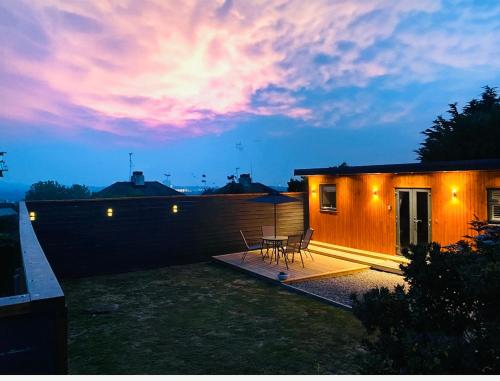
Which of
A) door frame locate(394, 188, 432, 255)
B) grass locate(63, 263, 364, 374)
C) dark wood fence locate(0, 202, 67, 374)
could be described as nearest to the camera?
dark wood fence locate(0, 202, 67, 374)

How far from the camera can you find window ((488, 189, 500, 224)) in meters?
7.68

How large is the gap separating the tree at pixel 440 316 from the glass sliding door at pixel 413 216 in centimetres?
668

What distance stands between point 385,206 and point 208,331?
679cm

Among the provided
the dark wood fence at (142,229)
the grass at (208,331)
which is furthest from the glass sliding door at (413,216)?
the grass at (208,331)

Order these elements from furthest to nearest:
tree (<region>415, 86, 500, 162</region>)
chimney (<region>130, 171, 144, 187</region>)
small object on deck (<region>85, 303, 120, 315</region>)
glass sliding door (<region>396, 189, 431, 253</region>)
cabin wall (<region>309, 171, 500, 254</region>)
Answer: chimney (<region>130, 171, 144, 187</region>) < tree (<region>415, 86, 500, 162</region>) < glass sliding door (<region>396, 189, 431, 253</region>) < cabin wall (<region>309, 171, 500, 254</region>) < small object on deck (<region>85, 303, 120, 315</region>)

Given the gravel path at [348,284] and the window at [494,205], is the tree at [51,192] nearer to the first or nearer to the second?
the gravel path at [348,284]

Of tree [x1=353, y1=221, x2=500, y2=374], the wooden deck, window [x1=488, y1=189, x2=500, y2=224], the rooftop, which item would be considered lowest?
the wooden deck

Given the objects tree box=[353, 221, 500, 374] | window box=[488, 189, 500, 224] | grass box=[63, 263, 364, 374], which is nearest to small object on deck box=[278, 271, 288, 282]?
grass box=[63, 263, 364, 374]

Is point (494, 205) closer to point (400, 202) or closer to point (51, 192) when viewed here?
point (400, 202)

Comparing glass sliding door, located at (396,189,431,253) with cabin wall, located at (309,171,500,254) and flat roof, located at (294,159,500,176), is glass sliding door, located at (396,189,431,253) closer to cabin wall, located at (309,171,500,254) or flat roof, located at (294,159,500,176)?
cabin wall, located at (309,171,500,254)

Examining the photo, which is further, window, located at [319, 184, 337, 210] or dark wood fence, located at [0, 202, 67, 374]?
window, located at [319, 184, 337, 210]

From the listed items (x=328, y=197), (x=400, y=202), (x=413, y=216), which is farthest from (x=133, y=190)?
(x=413, y=216)

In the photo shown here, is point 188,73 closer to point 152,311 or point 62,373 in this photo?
point 152,311

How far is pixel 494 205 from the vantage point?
7746 millimetres
